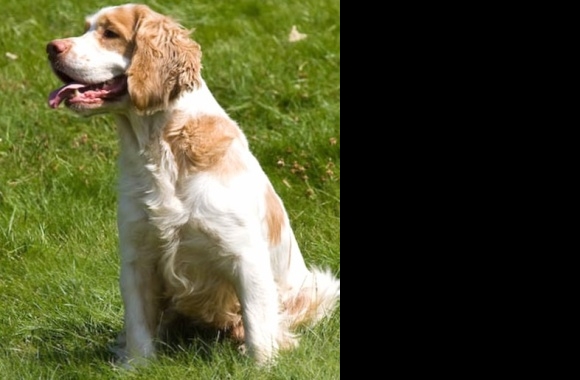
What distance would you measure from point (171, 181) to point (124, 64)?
47 centimetres

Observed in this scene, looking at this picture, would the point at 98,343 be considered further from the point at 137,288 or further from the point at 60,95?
the point at 60,95

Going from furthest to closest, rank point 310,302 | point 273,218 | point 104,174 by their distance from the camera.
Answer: point 104,174
point 310,302
point 273,218

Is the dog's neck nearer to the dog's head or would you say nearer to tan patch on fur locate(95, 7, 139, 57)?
the dog's head

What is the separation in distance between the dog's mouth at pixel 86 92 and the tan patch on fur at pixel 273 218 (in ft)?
2.28

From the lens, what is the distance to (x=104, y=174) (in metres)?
5.89

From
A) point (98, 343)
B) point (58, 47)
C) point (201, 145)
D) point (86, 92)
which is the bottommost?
point (98, 343)

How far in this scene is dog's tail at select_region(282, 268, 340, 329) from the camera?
4391 millimetres

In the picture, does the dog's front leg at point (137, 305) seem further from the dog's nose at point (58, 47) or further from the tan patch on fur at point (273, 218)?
the dog's nose at point (58, 47)

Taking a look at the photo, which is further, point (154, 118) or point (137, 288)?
point (137, 288)

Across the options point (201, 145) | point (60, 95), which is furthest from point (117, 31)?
point (201, 145)

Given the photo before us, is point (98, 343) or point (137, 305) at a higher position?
point (137, 305)

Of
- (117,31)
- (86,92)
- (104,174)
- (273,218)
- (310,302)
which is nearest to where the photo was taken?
(86,92)
